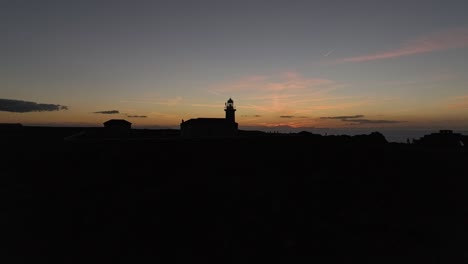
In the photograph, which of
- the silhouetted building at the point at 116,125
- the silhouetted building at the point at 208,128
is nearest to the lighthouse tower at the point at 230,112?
the silhouetted building at the point at 208,128

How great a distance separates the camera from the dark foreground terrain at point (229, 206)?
→ 15852mm

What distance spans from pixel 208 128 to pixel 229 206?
3257cm

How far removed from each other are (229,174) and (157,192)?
6475mm

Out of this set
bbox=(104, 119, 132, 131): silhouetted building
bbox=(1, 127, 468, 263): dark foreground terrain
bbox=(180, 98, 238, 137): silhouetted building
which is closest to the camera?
bbox=(1, 127, 468, 263): dark foreground terrain

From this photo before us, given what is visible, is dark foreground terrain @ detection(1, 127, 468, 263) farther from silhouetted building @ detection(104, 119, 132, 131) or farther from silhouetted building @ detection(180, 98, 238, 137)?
silhouetted building @ detection(104, 119, 132, 131)

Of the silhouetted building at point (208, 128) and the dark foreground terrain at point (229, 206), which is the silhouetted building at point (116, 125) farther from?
the dark foreground terrain at point (229, 206)

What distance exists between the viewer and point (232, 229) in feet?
57.7

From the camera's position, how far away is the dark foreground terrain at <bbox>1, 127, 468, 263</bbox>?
52.0ft

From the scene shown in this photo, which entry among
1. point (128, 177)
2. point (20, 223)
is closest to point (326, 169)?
point (128, 177)

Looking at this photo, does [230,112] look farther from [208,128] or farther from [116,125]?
[116,125]

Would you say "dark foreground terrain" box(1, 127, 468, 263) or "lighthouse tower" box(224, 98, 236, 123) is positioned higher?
"lighthouse tower" box(224, 98, 236, 123)

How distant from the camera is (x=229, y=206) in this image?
20.0m

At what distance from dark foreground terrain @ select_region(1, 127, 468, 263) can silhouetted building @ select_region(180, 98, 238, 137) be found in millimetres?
19200

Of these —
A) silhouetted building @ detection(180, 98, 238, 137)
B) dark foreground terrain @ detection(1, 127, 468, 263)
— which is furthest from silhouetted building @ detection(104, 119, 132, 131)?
dark foreground terrain @ detection(1, 127, 468, 263)
